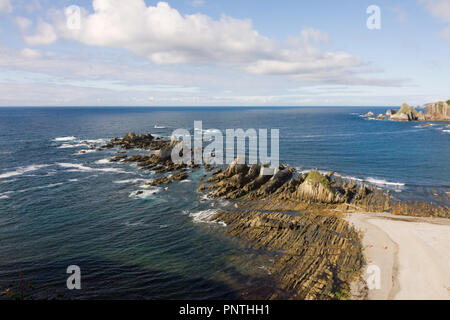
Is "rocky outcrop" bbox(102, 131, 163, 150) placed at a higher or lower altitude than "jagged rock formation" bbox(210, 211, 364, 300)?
higher

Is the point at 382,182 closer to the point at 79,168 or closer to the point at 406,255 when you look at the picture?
the point at 406,255

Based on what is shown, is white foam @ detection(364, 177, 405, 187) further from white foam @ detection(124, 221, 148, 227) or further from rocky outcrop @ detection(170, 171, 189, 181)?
white foam @ detection(124, 221, 148, 227)

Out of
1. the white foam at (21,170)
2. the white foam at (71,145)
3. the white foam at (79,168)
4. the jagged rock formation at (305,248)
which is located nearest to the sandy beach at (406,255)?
the jagged rock formation at (305,248)

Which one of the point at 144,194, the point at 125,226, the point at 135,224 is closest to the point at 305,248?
the point at 135,224

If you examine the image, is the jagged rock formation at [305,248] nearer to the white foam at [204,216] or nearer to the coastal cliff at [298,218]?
the coastal cliff at [298,218]

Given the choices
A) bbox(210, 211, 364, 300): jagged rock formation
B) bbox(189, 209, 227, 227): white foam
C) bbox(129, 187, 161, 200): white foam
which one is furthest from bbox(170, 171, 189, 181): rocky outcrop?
bbox(210, 211, 364, 300): jagged rock formation
